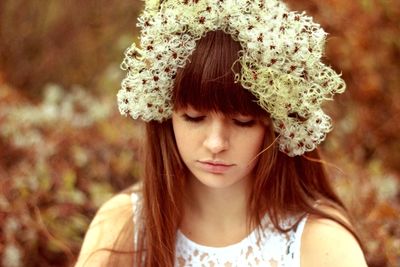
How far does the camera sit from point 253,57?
1.94 meters

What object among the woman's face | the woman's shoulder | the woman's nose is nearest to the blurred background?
the woman's shoulder

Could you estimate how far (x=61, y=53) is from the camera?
15.9 feet

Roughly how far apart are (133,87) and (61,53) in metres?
2.90

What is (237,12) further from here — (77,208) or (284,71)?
(77,208)

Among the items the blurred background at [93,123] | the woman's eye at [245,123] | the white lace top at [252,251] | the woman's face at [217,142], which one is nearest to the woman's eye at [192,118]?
the woman's face at [217,142]

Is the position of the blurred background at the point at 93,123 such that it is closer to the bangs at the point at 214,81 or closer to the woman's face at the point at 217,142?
the woman's face at the point at 217,142

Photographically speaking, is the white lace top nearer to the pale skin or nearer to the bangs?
the pale skin

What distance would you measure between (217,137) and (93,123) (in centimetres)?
187

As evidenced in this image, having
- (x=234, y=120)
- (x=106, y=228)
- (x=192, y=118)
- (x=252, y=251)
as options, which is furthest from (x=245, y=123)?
(x=106, y=228)

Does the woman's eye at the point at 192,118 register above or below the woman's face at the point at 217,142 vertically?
above

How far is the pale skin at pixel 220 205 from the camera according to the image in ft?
6.54

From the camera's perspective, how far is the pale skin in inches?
78.5

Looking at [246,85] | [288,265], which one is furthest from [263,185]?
[246,85]

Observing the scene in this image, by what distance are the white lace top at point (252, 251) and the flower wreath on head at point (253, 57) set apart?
0.40 meters
